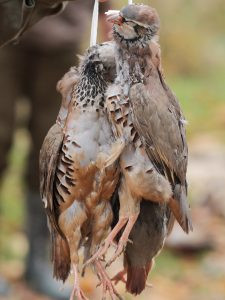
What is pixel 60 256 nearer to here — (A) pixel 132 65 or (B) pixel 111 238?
(B) pixel 111 238

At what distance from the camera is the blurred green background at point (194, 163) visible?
252 inches

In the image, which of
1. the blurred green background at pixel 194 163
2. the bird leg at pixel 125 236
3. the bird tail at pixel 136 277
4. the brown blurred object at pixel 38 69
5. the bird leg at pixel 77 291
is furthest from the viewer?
the blurred green background at pixel 194 163

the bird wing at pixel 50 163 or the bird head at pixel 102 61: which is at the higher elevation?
the bird head at pixel 102 61

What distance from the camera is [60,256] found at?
2.69m

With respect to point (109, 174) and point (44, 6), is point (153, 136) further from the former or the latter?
point (44, 6)

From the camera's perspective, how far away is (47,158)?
255 centimetres

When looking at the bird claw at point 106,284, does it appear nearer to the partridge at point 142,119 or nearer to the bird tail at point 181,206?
the partridge at point 142,119

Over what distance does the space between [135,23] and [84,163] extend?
393mm

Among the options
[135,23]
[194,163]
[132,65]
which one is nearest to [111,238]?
[132,65]

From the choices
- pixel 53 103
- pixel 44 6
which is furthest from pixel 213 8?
pixel 44 6

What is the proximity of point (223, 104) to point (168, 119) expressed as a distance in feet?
24.7

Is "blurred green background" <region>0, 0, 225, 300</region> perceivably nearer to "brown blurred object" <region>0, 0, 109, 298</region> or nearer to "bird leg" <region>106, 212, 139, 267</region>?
"brown blurred object" <region>0, 0, 109, 298</region>

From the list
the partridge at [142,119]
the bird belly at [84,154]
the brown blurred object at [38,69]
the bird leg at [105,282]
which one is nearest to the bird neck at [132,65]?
A: the partridge at [142,119]

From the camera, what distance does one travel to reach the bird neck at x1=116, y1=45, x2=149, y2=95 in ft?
7.73
